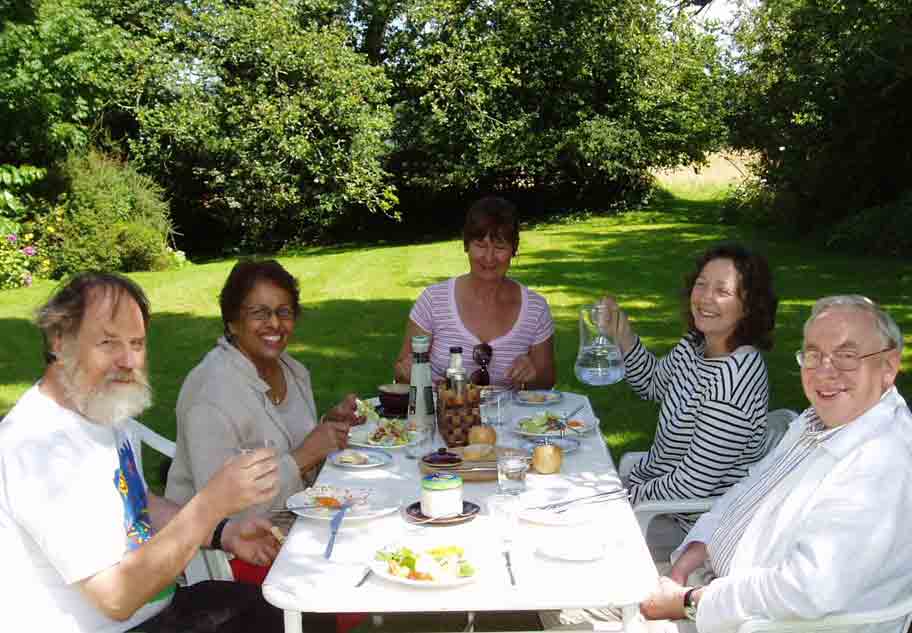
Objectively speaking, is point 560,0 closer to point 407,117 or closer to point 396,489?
point 407,117

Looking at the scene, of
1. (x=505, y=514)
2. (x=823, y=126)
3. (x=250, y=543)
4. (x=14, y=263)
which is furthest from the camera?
(x=823, y=126)

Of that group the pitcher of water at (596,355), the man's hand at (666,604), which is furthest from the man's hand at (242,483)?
the pitcher of water at (596,355)

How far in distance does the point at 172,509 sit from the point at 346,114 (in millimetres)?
16413

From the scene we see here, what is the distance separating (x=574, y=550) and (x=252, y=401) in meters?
1.40

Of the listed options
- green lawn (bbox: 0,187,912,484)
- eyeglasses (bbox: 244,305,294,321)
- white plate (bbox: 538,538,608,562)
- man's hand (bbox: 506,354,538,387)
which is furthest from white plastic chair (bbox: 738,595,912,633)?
green lawn (bbox: 0,187,912,484)

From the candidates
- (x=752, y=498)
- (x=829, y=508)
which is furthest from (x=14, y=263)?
(x=829, y=508)

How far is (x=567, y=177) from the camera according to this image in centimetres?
2225

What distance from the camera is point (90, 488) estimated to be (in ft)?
6.64

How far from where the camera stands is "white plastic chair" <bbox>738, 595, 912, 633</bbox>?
7.02 feet

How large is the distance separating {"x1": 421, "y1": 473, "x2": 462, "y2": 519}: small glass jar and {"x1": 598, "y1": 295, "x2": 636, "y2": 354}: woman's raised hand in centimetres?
139

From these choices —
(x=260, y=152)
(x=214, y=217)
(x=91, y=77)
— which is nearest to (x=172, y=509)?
(x=91, y=77)

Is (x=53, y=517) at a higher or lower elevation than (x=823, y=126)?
lower

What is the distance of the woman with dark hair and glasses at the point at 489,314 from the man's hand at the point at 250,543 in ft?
5.48

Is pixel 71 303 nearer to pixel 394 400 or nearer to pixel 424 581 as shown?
pixel 424 581
